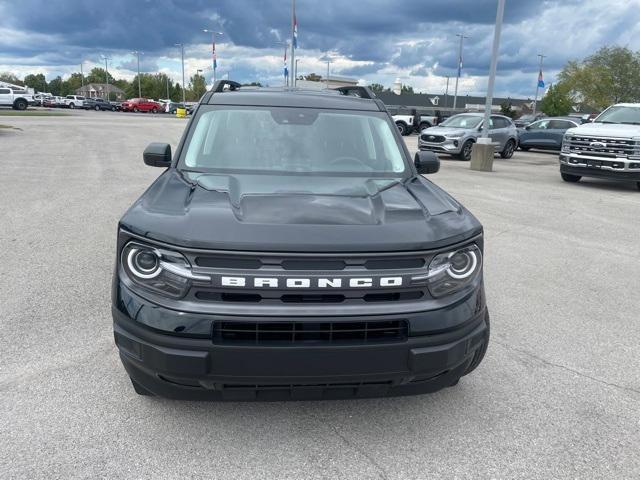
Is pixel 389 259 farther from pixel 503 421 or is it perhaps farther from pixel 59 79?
pixel 59 79

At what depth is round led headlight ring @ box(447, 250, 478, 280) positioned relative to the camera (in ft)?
8.60

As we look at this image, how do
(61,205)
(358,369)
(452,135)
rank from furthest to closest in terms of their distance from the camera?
(452,135)
(61,205)
(358,369)

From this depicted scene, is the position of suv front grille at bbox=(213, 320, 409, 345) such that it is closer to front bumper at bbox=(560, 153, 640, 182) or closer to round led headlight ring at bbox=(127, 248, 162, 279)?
round led headlight ring at bbox=(127, 248, 162, 279)

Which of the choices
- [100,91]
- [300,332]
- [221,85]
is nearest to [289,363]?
[300,332]

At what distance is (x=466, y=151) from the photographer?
18.7 m

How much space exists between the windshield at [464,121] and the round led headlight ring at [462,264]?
1741 cm

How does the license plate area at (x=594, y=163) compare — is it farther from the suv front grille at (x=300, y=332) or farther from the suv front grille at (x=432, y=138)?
the suv front grille at (x=300, y=332)

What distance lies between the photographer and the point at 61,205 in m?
8.39

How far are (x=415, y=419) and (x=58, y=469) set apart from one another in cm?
183

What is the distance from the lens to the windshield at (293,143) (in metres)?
3.69

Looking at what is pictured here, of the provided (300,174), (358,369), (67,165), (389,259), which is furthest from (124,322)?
(67,165)

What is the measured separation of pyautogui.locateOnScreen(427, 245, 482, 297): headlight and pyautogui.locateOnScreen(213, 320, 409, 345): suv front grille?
0.86 feet

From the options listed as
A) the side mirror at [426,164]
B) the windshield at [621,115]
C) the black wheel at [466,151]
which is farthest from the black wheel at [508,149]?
the side mirror at [426,164]

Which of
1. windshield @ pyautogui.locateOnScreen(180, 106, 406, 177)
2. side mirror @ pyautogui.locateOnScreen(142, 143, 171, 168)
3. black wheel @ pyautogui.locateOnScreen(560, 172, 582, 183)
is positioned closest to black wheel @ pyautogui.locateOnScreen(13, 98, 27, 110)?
black wheel @ pyautogui.locateOnScreen(560, 172, 582, 183)
